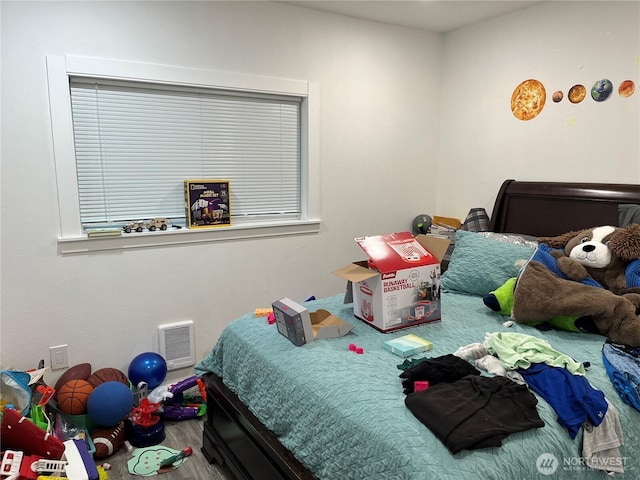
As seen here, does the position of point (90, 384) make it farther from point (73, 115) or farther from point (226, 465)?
point (73, 115)

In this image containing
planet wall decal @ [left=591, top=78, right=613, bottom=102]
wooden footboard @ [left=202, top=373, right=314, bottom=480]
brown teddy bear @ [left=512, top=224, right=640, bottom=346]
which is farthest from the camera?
planet wall decal @ [left=591, top=78, right=613, bottom=102]

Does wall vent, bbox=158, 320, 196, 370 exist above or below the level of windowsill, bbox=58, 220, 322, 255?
below

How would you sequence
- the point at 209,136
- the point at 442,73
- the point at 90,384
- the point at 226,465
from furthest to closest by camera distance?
the point at 442,73, the point at 209,136, the point at 90,384, the point at 226,465

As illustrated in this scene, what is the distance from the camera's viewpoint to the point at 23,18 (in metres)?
2.29

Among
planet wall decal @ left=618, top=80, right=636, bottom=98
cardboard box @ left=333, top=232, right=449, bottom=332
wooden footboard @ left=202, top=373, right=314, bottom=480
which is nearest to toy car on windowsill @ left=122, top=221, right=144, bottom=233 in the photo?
wooden footboard @ left=202, top=373, right=314, bottom=480

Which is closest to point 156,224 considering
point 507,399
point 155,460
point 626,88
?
point 155,460

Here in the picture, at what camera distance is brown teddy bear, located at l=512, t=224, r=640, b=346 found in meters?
1.91

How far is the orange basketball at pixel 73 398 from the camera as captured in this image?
2.36 meters

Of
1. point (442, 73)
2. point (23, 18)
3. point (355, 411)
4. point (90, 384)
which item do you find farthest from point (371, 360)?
point (442, 73)

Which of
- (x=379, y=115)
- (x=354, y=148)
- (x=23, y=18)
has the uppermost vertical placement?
(x=23, y=18)

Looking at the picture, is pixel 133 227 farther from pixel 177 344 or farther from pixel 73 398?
pixel 73 398

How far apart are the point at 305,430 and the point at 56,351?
5.86 ft

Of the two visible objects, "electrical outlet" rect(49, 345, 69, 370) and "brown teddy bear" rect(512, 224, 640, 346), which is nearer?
"brown teddy bear" rect(512, 224, 640, 346)

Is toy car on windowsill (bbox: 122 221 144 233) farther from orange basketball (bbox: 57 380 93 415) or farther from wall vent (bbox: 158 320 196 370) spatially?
orange basketball (bbox: 57 380 93 415)
